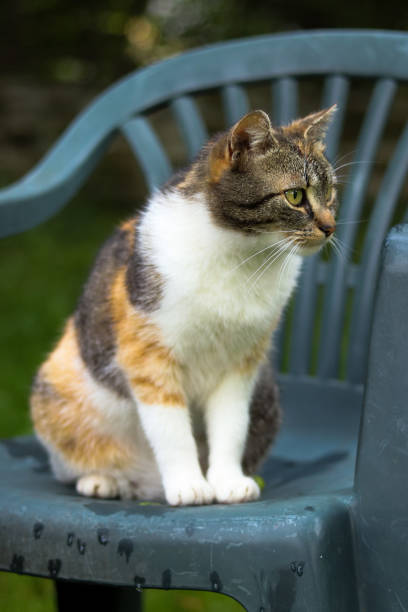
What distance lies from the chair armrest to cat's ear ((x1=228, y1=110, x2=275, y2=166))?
320mm

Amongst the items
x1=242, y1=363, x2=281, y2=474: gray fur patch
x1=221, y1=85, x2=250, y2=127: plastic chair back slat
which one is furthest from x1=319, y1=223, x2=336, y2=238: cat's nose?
x1=221, y1=85, x2=250, y2=127: plastic chair back slat

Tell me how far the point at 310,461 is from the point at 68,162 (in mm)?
853

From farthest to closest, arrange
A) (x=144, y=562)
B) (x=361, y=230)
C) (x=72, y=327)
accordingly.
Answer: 1. (x=361, y=230)
2. (x=72, y=327)
3. (x=144, y=562)

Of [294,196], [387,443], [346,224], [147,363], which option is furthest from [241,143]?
[346,224]

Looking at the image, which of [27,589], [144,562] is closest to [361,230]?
[27,589]

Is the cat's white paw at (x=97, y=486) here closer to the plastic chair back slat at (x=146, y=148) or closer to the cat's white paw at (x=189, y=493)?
the cat's white paw at (x=189, y=493)

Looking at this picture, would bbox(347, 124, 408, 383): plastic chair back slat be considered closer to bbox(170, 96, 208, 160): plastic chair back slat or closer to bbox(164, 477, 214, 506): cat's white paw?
bbox(170, 96, 208, 160): plastic chair back slat

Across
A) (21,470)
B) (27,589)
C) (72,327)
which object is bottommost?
(27,589)

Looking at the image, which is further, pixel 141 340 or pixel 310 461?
pixel 310 461

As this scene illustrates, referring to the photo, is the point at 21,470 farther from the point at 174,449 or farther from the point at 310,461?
the point at 310,461

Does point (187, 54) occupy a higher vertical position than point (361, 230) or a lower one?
higher

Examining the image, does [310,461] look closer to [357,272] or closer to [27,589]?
[357,272]

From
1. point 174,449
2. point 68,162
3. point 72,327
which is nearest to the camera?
point 174,449

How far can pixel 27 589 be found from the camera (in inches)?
78.5
